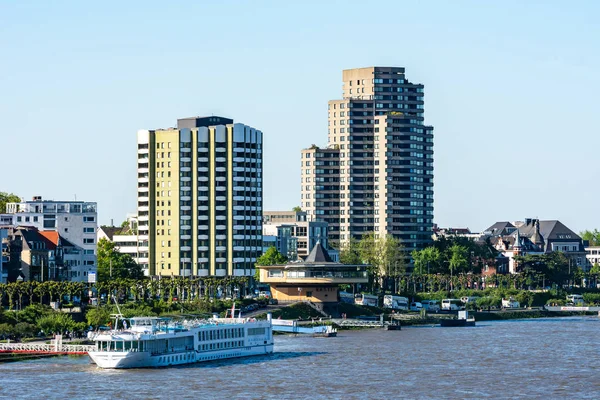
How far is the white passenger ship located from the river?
1548 mm

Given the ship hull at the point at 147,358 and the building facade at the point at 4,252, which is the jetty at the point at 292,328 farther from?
the ship hull at the point at 147,358

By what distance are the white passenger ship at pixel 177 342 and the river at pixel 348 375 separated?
155 cm

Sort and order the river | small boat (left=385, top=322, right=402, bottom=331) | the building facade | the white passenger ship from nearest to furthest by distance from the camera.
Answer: the river
the white passenger ship
the building facade
small boat (left=385, top=322, right=402, bottom=331)

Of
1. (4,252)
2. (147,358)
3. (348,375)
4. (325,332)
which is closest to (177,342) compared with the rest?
(147,358)

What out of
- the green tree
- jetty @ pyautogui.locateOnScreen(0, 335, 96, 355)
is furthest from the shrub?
the green tree

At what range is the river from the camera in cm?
10744

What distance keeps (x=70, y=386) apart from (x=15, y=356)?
25.1 m

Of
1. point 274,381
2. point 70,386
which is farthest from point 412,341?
point 70,386

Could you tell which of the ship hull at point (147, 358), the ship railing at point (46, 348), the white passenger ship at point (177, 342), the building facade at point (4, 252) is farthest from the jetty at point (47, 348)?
the building facade at point (4, 252)

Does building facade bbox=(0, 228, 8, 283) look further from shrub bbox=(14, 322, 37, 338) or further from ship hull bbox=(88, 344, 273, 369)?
ship hull bbox=(88, 344, 273, 369)

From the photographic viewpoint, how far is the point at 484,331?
643 ft

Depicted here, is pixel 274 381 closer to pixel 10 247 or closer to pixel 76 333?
pixel 76 333

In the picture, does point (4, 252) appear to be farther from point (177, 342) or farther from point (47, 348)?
point (177, 342)

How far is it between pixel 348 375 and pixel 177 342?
19566mm
